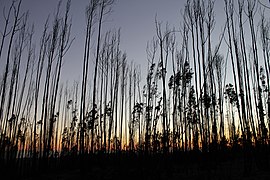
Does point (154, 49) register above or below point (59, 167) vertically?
above

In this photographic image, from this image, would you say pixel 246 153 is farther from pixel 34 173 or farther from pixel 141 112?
pixel 34 173

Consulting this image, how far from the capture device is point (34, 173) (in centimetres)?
775

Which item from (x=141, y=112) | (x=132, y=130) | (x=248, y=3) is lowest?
(x=132, y=130)

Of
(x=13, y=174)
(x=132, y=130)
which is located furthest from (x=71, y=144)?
(x=13, y=174)

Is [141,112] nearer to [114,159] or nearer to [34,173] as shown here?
[114,159]

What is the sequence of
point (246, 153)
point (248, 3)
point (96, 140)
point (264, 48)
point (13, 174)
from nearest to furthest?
point (246, 153) < point (248, 3) < point (264, 48) < point (13, 174) < point (96, 140)

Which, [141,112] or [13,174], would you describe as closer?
[13,174]

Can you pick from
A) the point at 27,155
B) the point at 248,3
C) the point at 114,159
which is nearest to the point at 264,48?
the point at 248,3

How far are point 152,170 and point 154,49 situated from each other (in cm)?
385

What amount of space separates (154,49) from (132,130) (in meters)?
4.34

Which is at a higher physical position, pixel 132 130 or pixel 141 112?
pixel 141 112

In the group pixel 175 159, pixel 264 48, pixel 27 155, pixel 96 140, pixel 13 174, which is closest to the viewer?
pixel 264 48

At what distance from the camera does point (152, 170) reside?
22.4 ft

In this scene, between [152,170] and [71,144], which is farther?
[71,144]
